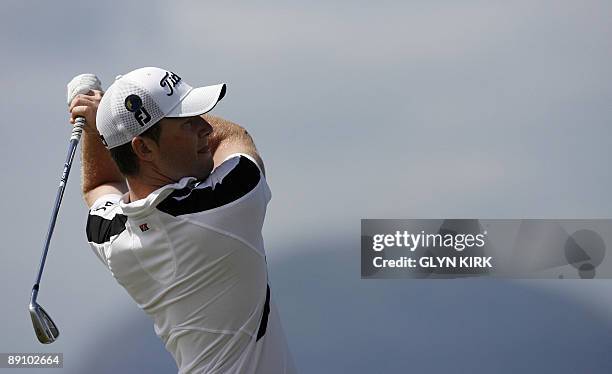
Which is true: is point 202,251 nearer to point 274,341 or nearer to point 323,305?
point 274,341

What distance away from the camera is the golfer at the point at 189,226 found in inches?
53.2

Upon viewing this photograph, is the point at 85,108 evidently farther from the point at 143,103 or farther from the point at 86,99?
the point at 143,103

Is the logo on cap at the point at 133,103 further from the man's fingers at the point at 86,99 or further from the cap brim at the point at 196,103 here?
the man's fingers at the point at 86,99

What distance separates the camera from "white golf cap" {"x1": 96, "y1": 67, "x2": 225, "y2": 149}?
4.41ft

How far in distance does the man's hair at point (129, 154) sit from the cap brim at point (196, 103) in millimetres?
35

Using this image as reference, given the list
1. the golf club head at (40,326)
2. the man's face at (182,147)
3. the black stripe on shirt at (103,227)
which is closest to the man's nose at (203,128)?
the man's face at (182,147)

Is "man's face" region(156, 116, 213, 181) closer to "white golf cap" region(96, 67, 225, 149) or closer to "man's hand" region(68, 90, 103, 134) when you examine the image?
"white golf cap" region(96, 67, 225, 149)

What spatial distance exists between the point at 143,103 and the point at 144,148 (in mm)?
76

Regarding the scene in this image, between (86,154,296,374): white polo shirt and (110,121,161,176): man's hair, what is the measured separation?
69 mm

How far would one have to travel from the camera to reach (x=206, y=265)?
4.53 ft

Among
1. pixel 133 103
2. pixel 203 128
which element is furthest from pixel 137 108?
pixel 203 128

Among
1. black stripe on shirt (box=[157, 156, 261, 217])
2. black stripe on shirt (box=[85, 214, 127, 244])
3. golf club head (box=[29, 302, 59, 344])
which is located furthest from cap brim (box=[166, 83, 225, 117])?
golf club head (box=[29, 302, 59, 344])

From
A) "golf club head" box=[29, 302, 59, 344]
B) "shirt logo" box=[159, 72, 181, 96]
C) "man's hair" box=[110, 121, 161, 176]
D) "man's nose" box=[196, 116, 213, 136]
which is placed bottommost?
"golf club head" box=[29, 302, 59, 344]

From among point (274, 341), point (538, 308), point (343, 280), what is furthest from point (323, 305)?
point (274, 341)
